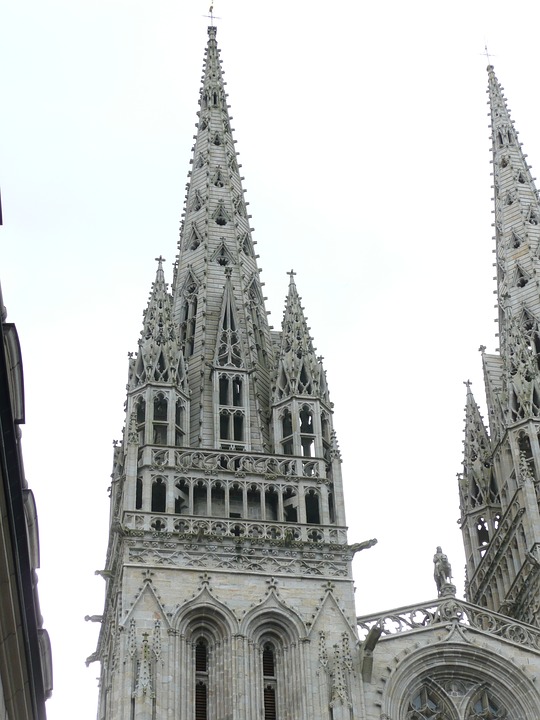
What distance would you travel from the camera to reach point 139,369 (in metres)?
38.5

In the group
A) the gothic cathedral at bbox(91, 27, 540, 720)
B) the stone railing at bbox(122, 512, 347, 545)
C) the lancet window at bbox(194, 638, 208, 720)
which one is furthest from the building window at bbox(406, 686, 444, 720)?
the lancet window at bbox(194, 638, 208, 720)

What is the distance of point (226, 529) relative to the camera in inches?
1334

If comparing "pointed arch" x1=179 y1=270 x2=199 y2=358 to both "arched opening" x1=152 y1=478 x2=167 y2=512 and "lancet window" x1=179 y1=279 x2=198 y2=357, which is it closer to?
"lancet window" x1=179 y1=279 x2=198 y2=357

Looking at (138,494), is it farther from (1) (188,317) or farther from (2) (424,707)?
(2) (424,707)

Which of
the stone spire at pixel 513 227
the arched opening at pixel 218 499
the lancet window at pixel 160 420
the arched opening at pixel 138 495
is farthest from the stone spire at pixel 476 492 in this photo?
the arched opening at pixel 138 495

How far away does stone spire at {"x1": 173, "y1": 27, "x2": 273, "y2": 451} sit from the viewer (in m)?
38.5

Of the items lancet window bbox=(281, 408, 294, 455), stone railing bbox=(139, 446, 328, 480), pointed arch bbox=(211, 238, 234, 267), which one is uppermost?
pointed arch bbox=(211, 238, 234, 267)

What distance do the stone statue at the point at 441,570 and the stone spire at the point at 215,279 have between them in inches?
223

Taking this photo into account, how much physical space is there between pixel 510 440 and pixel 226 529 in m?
10.7

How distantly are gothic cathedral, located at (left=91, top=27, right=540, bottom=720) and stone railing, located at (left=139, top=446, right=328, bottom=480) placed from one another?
47 mm

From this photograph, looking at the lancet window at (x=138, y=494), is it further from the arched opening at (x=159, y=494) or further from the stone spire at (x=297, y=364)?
the stone spire at (x=297, y=364)

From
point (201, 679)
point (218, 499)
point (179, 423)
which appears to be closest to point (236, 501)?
point (218, 499)

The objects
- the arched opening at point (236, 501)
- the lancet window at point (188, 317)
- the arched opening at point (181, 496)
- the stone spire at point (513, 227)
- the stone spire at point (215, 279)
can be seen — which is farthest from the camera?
the stone spire at point (513, 227)

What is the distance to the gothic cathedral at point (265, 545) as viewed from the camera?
31.4m
